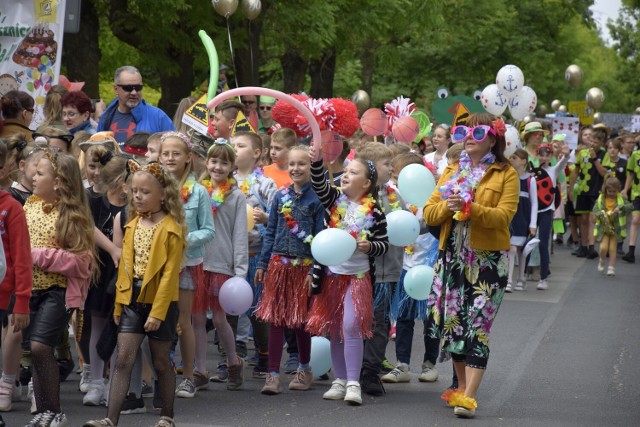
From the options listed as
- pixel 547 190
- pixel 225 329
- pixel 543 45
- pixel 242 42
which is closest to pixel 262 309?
pixel 225 329

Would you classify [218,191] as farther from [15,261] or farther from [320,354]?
[15,261]

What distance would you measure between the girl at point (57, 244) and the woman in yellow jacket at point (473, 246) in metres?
2.38

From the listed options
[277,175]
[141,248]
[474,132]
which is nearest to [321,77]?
[277,175]

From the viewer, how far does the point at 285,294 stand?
8.43m

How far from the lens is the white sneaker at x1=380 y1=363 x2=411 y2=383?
8977mm

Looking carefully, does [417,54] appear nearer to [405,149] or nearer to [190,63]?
[190,63]

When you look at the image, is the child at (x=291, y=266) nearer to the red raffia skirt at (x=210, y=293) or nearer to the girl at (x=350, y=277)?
the girl at (x=350, y=277)

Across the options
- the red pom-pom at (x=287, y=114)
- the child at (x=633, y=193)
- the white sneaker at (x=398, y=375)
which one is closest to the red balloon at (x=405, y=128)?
the red pom-pom at (x=287, y=114)

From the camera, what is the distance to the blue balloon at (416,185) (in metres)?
8.43

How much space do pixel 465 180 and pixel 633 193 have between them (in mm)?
12209

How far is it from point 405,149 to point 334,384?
114 inches

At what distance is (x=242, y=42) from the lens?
20.7 m

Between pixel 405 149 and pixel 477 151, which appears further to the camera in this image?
pixel 405 149

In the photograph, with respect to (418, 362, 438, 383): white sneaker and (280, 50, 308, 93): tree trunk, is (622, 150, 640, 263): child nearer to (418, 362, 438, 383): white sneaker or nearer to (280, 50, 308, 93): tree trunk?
(280, 50, 308, 93): tree trunk
